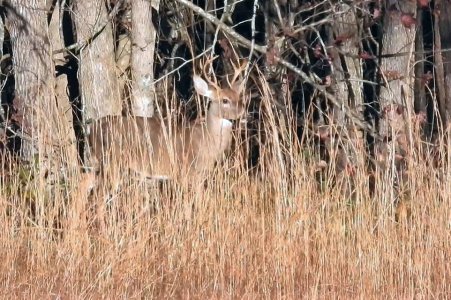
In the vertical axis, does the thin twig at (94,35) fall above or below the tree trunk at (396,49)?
above

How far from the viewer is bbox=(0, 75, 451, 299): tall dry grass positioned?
24.5 ft

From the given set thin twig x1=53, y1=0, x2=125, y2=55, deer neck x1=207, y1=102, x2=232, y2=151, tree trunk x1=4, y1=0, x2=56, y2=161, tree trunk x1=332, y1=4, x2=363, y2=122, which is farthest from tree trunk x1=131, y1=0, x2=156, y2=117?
tree trunk x1=332, y1=4, x2=363, y2=122

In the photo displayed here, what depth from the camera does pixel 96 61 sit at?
1045 cm

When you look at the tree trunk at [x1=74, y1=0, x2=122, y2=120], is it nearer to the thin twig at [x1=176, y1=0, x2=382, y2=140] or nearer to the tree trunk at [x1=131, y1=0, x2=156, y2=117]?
the tree trunk at [x1=131, y1=0, x2=156, y2=117]

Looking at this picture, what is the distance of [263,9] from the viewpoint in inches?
451

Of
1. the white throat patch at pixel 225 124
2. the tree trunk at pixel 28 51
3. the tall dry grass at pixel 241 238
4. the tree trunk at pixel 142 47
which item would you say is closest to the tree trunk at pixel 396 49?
the white throat patch at pixel 225 124

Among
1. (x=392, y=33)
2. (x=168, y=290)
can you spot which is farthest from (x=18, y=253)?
(x=392, y=33)

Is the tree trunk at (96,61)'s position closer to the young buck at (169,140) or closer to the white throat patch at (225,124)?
the young buck at (169,140)

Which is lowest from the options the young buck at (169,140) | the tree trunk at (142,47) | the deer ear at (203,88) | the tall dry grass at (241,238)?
the tall dry grass at (241,238)

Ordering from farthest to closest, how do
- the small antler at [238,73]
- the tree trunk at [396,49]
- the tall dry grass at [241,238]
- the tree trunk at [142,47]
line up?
1. the tree trunk at [142,47]
2. the tree trunk at [396,49]
3. the small antler at [238,73]
4. the tall dry grass at [241,238]

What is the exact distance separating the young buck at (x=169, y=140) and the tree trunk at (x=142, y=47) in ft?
1.09

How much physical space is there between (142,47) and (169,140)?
7.05 feet

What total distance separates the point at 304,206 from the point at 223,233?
587mm

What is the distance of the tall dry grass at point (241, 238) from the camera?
747cm
